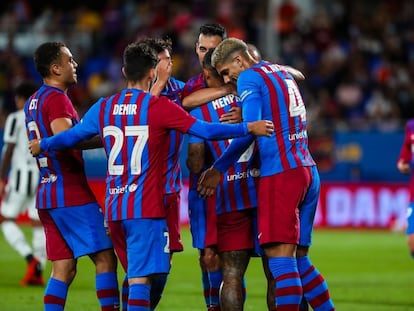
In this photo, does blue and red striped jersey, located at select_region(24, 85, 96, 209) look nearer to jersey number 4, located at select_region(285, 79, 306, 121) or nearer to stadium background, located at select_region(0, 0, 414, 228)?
jersey number 4, located at select_region(285, 79, 306, 121)

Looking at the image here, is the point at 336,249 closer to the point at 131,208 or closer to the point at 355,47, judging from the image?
the point at 355,47

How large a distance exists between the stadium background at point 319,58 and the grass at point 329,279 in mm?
1864

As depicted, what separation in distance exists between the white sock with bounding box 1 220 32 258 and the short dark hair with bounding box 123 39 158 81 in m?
5.20

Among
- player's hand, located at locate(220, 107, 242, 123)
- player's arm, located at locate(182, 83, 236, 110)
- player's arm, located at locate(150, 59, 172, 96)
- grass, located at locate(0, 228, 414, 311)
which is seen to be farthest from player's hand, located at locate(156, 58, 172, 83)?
grass, located at locate(0, 228, 414, 311)

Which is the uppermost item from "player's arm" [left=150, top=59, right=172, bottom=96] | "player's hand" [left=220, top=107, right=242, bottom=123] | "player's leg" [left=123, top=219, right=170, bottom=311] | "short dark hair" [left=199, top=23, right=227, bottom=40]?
"short dark hair" [left=199, top=23, right=227, bottom=40]

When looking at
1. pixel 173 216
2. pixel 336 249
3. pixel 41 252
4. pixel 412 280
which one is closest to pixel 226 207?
pixel 173 216

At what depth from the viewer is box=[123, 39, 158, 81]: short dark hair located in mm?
7402

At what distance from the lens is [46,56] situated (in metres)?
8.18

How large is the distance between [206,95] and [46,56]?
4.43 ft

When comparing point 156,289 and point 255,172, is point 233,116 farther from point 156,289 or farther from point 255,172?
point 156,289

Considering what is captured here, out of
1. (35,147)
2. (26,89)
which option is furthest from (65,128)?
(26,89)

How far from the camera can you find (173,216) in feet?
26.2

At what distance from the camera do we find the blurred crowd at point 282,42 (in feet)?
72.2

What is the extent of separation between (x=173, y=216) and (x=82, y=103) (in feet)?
48.5
